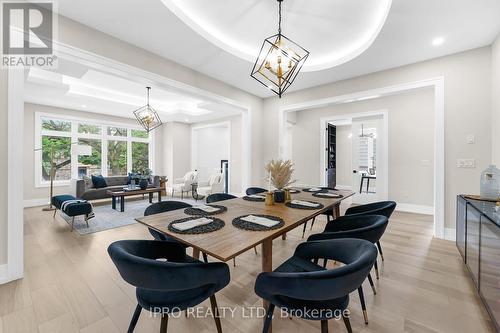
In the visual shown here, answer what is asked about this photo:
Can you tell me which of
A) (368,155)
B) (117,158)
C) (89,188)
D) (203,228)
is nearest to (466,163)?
(368,155)

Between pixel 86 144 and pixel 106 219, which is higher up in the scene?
pixel 86 144

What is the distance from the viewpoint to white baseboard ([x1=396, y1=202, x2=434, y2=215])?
4582 mm

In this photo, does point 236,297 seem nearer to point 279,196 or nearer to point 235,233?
point 235,233

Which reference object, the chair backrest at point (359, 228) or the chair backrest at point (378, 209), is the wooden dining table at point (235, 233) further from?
the chair backrest at point (378, 209)

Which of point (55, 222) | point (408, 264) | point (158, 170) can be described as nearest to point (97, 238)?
point (55, 222)

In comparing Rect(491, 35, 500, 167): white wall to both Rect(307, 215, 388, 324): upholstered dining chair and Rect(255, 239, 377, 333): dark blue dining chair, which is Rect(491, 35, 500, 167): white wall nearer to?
Rect(307, 215, 388, 324): upholstered dining chair

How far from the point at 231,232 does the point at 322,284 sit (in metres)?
0.62

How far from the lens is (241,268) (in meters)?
2.33

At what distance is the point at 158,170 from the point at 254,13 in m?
7.09

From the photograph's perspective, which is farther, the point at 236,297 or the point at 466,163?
the point at 466,163

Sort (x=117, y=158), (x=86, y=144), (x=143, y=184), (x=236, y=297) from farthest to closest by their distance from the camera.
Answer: (x=117, y=158)
(x=86, y=144)
(x=143, y=184)
(x=236, y=297)

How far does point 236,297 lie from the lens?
183cm

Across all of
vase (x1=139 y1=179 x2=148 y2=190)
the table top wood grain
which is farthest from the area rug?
the table top wood grain

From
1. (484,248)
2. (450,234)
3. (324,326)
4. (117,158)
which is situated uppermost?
(117,158)
